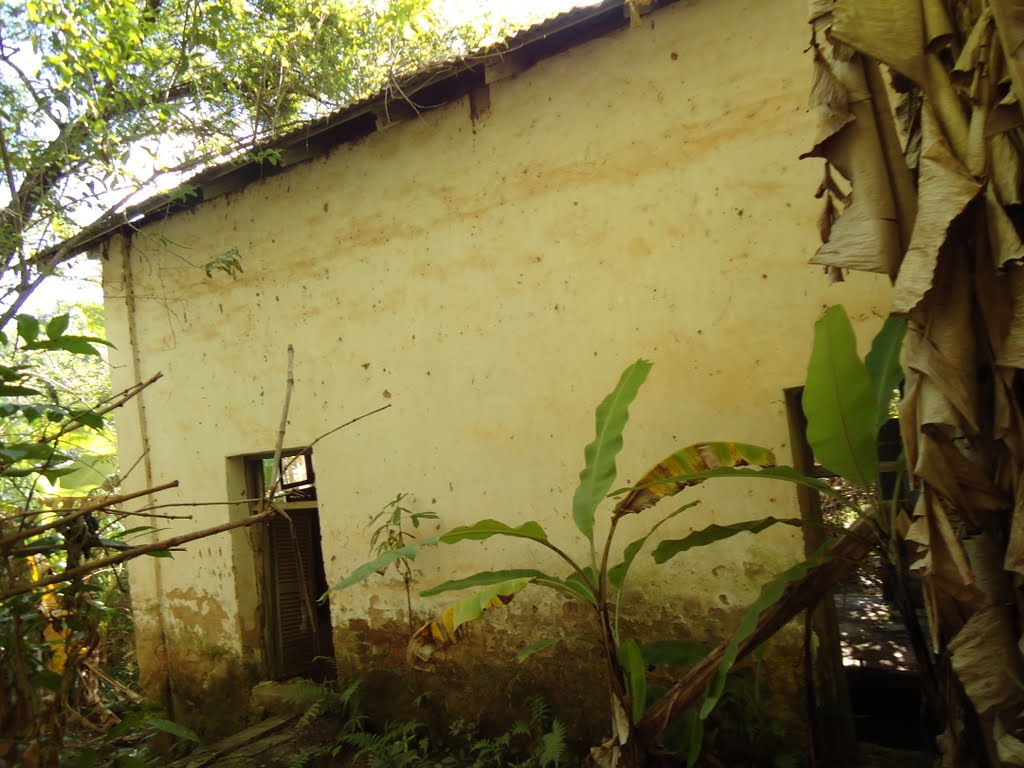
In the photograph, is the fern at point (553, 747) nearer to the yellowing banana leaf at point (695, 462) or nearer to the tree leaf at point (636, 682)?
the tree leaf at point (636, 682)

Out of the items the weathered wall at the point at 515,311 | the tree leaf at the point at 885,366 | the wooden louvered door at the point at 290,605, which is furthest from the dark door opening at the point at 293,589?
the tree leaf at the point at 885,366

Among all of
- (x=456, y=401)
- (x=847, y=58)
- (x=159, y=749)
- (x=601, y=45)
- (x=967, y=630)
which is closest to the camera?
(x=967, y=630)

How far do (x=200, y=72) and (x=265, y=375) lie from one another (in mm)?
2441

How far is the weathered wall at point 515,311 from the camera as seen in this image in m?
3.60

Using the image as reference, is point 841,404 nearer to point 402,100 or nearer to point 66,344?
point 66,344

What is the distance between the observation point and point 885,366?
262cm

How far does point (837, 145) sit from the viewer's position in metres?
2.22

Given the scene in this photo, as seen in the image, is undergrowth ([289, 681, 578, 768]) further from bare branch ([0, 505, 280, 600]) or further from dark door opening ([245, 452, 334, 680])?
bare branch ([0, 505, 280, 600])

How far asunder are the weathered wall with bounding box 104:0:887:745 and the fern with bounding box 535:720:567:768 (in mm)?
503

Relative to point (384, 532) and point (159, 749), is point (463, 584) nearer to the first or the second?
point (384, 532)

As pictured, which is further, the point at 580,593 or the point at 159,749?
the point at 159,749

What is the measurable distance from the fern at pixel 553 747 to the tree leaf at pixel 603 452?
155 cm

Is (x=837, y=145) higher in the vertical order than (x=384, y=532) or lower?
higher

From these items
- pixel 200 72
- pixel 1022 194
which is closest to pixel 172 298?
pixel 200 72
